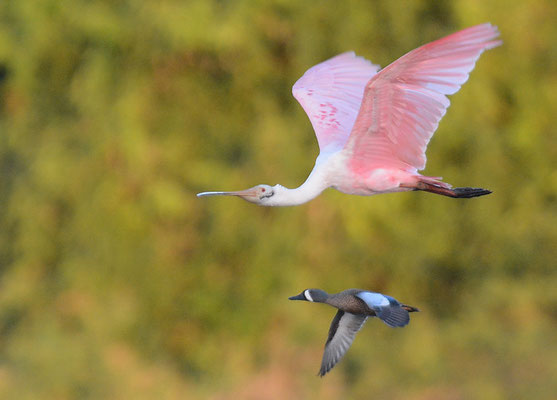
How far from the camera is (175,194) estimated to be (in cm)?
1012

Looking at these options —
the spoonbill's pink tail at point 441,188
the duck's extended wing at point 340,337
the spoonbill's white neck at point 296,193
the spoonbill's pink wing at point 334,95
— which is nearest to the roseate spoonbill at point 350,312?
the duck's extended wing at point 340,337

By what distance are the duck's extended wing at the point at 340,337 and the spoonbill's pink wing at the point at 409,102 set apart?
0.53 metres

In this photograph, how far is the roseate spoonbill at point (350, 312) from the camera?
302 cm

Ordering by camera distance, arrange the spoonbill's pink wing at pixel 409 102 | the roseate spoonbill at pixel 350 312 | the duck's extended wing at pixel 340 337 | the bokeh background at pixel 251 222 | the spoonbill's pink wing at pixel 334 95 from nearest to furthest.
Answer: the roseate spoonbill at pixel 350 312, the spoonbill's pink wing at pixel 409 102, the duck's extended wing at pixel 340 337, the spoonbill's pink wing at pixel 334 95, the bokeh background at pixel 251 222

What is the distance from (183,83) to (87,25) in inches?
54.5

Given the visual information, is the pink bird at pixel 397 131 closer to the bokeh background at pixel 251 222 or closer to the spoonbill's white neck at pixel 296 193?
the spoonbill's white neck at pixel 296 193

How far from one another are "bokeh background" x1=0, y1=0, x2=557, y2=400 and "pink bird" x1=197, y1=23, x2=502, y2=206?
4996mm

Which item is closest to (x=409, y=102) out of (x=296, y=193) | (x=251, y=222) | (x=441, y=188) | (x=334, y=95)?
(x=441, y=188)

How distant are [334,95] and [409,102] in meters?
1.07

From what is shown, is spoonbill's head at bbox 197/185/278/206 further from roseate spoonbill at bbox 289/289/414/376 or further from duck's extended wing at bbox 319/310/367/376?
duck's extended wing at bbox 319/310/367/376

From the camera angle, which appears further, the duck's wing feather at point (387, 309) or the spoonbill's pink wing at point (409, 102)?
the spoonbill's pink wing at point (409, 102)

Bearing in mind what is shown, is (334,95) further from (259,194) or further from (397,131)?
(259,194)

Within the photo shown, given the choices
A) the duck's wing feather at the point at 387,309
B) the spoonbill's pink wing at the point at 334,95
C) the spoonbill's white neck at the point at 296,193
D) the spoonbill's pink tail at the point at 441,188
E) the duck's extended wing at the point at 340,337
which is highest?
the spoonbill's pink tail at the point at 441,188

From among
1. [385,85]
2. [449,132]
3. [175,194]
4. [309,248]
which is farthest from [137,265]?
[385,85]
